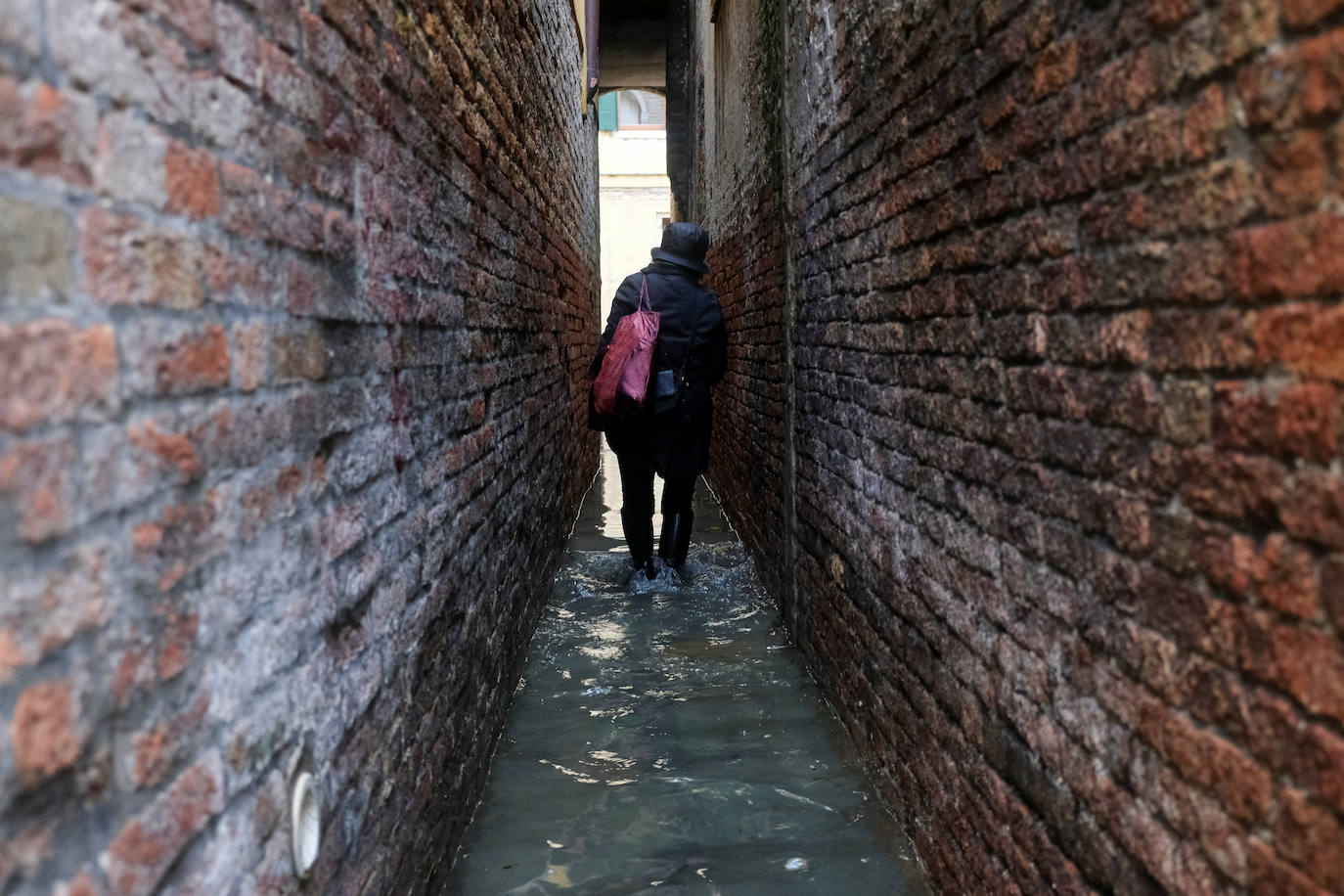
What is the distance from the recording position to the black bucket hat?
197 inches

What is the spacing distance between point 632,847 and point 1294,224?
214cm

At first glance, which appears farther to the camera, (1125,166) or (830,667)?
(830,667)

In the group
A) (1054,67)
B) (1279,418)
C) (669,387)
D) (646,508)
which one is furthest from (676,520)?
(1279,418)

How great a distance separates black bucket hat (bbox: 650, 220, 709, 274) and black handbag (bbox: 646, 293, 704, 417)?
25 cm

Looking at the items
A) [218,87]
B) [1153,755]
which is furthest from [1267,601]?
[218,87]

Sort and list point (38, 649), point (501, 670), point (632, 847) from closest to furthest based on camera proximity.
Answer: point (38, 649)
point (632, 847)
point (501, 670)

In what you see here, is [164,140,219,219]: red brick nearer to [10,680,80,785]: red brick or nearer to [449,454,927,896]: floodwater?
[10,680,80,785]: red brick

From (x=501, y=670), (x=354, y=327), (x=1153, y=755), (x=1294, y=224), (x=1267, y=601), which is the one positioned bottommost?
(x=501, y=670)

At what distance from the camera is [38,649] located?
0.86 metres

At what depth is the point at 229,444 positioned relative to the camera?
1.26m

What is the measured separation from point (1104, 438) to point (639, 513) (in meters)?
3.72

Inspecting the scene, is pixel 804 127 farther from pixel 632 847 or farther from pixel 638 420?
pixel 632 847

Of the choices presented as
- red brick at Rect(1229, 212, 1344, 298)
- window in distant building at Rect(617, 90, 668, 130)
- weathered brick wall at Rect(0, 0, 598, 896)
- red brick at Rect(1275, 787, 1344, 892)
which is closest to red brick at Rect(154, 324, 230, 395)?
weathered brick wall at Rect(0, 0, 598, 896)

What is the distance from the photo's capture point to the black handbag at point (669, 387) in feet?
16.0
